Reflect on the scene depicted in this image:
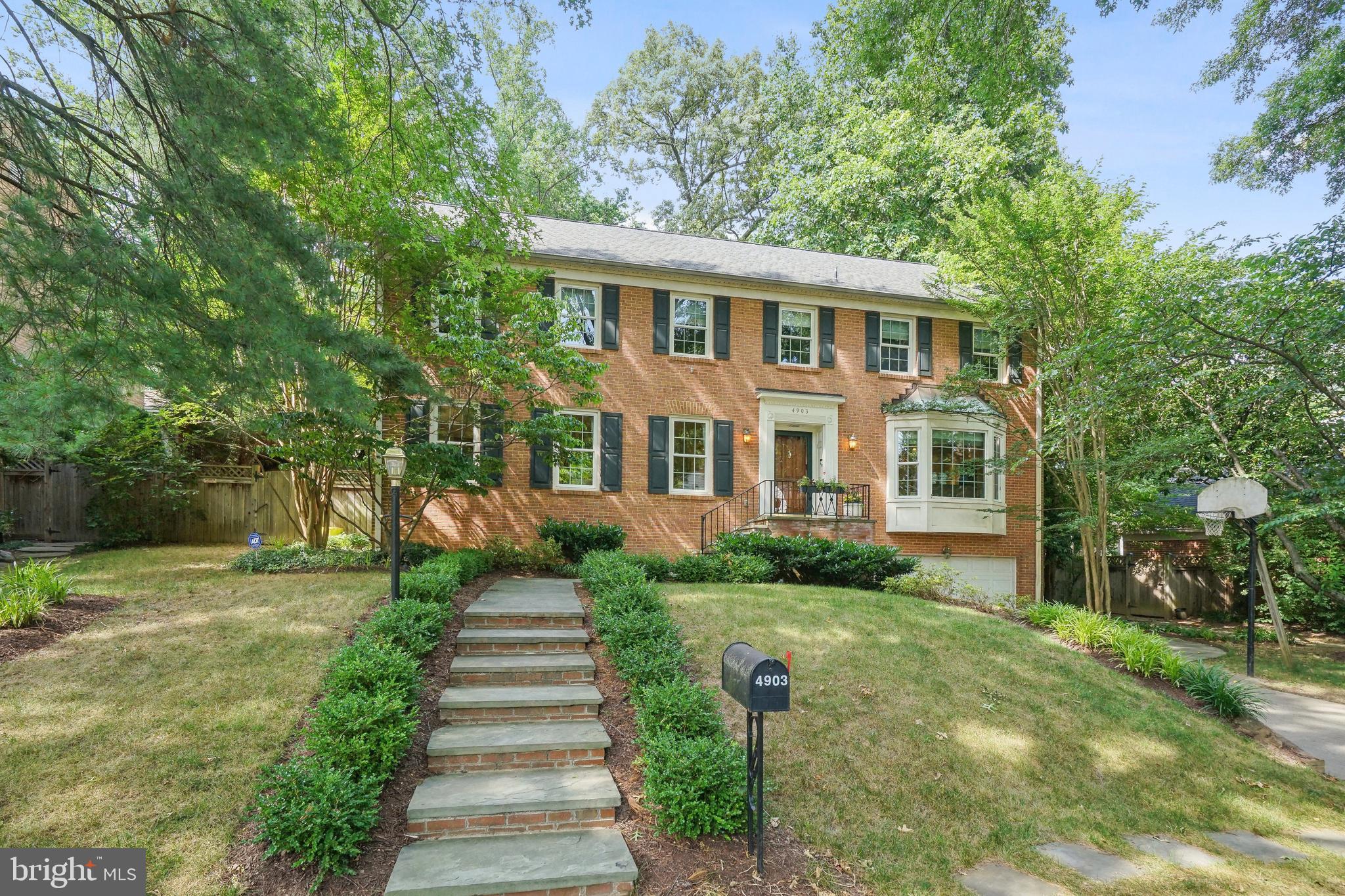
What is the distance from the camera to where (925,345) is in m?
13.5

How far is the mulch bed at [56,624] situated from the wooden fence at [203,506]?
4512 millimetres

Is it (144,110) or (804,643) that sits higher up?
(144,110)

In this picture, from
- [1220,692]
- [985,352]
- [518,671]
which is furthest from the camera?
[985,352]

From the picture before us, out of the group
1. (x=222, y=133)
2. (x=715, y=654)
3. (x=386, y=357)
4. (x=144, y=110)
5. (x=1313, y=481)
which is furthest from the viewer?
(x=1313, y=481)

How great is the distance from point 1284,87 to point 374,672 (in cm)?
1314

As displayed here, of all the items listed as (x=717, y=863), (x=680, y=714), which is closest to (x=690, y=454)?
(x=680, y=714)

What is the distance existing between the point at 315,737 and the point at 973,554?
40.7 feet

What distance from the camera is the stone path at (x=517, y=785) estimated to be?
10.7ft

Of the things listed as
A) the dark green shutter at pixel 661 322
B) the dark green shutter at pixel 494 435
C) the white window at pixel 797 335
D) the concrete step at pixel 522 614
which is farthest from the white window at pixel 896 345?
the concrete step at pixel 522 614

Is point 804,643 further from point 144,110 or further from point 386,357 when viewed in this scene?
point 144,110

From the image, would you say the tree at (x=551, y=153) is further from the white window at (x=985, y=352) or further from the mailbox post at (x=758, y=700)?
the mailbox post at (x=758, y=700)

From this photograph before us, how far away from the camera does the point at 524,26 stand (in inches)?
209

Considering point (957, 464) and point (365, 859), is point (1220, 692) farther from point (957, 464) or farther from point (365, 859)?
point (365, 859)

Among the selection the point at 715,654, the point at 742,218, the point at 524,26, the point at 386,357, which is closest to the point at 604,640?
the point at 715,654
